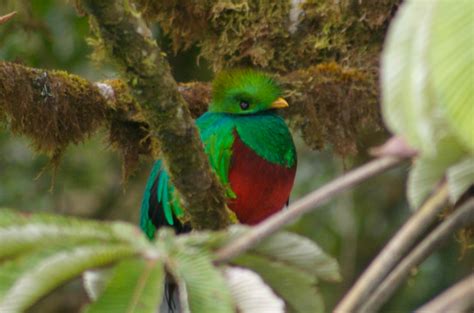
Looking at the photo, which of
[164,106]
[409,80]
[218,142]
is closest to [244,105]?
[218,142]

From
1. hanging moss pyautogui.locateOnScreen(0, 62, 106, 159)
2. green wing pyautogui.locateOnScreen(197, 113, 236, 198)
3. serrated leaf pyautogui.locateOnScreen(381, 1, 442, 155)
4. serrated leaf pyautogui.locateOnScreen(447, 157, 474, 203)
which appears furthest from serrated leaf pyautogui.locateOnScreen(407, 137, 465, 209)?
green wing pyautogui.locateOnScreen(197, 113, 236, 198)

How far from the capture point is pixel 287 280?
120cm

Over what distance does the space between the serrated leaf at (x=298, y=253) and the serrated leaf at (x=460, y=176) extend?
18cm

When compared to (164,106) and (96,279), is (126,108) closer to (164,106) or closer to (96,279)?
(164,106)

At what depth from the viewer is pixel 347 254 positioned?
472cm

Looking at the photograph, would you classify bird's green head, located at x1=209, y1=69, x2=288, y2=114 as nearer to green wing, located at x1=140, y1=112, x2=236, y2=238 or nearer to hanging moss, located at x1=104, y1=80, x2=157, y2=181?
green wing, located at x1=140, y1=112, x2=236, y2=238

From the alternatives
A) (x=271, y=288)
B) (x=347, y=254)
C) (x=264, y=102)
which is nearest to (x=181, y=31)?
(x=264, y=102)

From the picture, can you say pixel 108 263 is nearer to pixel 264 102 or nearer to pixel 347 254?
pixel 264 102

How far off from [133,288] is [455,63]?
0.40 meters

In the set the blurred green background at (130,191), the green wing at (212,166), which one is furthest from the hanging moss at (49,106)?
the blurred green background at (130,191)

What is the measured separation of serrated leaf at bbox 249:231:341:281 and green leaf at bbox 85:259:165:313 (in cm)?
14

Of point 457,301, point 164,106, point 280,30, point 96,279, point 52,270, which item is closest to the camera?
point 457,301

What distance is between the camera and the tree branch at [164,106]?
1.76 metres

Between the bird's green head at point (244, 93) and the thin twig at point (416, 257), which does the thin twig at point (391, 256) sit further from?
the bird's green head at point (244, 93)
